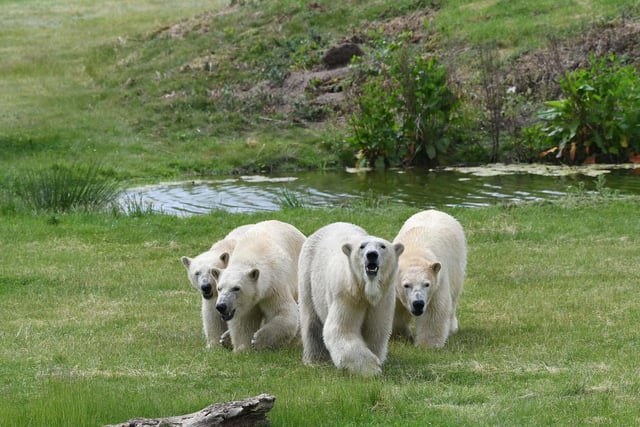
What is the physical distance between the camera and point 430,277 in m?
10.3

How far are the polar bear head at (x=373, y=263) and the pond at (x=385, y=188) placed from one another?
10.8 m

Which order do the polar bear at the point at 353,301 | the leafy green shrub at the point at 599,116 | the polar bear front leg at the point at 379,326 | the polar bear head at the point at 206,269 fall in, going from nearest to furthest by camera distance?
1. the polar bear at the point at 353,301
2. the polar bear front leg at the point at 379,326
3. the polar bear head at the point at 206,269
4. the leafy green shrub at the point at 599,116

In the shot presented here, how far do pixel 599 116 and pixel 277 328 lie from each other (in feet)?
51.3

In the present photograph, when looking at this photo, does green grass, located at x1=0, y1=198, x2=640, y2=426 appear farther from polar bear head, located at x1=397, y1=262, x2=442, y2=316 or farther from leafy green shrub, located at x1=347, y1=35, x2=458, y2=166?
leafy green shrub, located at x1=347, y1=35, x2=458, y2=166

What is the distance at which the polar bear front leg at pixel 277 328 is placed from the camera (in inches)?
412

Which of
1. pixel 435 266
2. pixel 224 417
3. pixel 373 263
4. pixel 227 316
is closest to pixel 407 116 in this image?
pixel 435 266

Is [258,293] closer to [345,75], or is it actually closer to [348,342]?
[348,342]

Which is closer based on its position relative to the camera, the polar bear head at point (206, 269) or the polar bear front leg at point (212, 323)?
the polar bear head at point (206, 269)

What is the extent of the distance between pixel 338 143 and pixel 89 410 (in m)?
20.3

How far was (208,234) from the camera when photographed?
1750cm

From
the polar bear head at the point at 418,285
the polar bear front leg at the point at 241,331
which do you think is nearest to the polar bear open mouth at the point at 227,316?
the polar bear front leg at the point at 241,331

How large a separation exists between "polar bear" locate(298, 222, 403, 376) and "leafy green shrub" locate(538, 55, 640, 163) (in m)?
15.7

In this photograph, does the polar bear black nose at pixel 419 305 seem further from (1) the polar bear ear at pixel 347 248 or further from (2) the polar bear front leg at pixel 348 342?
(1) the polar bear ear at pixel 347 248

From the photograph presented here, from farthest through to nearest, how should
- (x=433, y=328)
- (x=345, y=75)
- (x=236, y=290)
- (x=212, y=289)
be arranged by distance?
(x=345, y=75) < (x=212, y=289) < (x=433, y=328) < (x=236, y=290)
